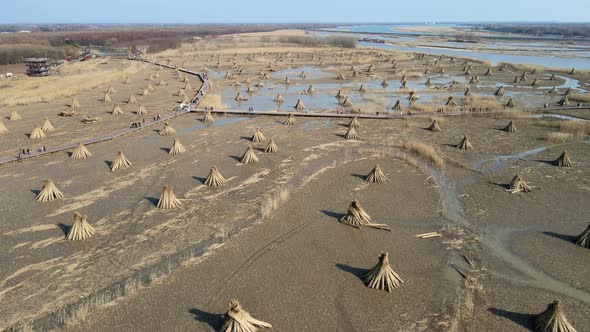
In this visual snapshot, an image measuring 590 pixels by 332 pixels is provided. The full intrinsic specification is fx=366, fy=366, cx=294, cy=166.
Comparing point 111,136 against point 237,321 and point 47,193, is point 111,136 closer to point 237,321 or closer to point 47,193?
point 47,193

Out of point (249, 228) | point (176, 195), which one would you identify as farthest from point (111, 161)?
point (249, 228)

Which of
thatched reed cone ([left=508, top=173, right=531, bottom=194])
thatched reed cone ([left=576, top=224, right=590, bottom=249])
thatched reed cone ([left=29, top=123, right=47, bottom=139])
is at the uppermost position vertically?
thatched reed cone ([left=508, top=173, right=531, bottom=194])

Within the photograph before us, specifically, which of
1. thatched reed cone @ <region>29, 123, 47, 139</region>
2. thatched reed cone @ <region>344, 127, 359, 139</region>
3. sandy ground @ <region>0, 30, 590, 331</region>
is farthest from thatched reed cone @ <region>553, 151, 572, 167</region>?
thatched reed cone @ <region>29, 123, 47, 139</region>

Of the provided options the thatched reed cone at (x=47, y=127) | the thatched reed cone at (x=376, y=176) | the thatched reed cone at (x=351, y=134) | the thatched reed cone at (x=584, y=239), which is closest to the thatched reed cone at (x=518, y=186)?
the thatched reed cone at (x=584, y=239)

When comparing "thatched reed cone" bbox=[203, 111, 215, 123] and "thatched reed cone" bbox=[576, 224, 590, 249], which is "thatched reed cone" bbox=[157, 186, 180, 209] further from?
"thatched reed cone" bbox=[576, 224, 590, 249]

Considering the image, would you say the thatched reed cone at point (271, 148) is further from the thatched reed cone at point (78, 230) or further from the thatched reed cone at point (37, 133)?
the thatched reed cone at point (37, 133)

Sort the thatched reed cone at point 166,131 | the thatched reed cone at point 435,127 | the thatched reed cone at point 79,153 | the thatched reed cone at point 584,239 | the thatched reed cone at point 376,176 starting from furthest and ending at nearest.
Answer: the thatched reed cone at point 435,127, the thatched reed cone at point 166,131, the thatched reed cone at point 79,153, the thatched reed cone at point 376,176, the thatched reed cone at point 584,239
